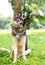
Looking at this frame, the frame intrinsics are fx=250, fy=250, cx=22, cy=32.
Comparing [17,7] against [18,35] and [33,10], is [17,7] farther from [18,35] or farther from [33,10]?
[18,35]

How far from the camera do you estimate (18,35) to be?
7.57 m

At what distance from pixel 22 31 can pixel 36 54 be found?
1.84 metres

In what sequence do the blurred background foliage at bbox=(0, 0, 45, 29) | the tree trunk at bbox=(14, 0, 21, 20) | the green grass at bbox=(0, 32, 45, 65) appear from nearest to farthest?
the green grass at bbox=(0, 32, 45, 65) → the blurred background foliage at bbox=(0, 0, 45, 29) → the tree trunk at bbox=(14, 0, 21, 20)

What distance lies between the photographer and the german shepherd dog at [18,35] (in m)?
7.36

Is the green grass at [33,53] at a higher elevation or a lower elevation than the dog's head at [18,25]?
lower

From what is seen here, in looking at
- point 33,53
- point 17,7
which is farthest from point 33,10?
point 33,53

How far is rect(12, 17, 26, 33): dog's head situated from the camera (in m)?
7.31

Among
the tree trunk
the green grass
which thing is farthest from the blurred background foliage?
the green grass

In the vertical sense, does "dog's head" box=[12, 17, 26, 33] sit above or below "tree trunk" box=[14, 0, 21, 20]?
below

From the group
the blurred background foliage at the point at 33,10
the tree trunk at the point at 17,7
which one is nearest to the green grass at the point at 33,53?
the blurred background foliage at the point at 33,10

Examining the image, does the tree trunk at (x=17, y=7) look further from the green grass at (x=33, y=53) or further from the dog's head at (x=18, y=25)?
the green grass at (x=33, y=53)

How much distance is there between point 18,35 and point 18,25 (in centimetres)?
40

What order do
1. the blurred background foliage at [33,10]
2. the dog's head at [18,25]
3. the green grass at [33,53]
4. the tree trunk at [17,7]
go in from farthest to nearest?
the tree trunk at [17,7] < the blurred background foliage at [33,10] < the green grass at [33,53] < the dog's head at [18,25]

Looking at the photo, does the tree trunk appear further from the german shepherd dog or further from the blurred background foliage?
the german shepherd dog
